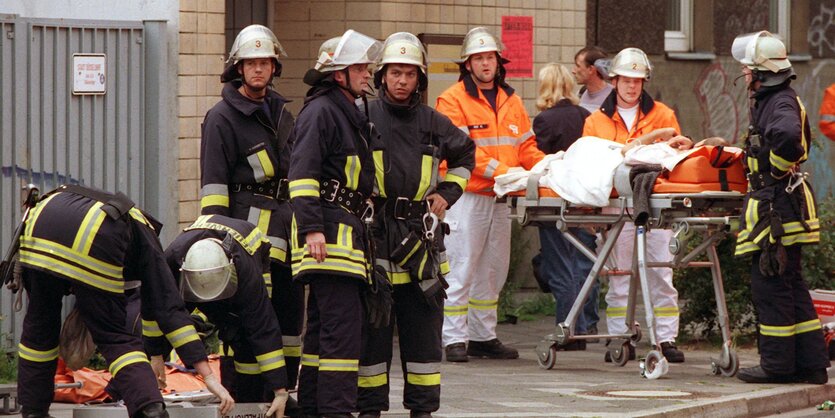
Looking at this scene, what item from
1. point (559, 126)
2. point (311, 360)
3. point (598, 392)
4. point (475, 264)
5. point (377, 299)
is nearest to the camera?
point (377, 299)

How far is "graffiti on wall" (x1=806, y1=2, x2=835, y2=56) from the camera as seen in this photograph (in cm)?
1955

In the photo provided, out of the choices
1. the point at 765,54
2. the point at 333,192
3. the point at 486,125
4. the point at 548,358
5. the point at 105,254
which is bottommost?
the point at 548,358

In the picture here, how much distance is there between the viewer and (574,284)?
12500 millimetres

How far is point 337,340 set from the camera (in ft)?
27.1

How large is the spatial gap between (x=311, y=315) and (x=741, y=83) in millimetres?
10749

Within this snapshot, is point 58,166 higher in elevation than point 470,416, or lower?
higher

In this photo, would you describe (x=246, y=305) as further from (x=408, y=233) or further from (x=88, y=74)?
(x=88, y=74)

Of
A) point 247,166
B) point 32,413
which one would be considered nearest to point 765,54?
point 247,166

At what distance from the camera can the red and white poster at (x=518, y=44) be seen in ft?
47.1

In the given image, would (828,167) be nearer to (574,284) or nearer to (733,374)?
(574,284)

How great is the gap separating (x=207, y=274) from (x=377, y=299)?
983mm

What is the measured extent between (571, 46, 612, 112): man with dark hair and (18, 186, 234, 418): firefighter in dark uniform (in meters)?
5.55

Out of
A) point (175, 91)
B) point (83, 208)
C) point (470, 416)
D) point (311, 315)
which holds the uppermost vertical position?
point (175, 91)

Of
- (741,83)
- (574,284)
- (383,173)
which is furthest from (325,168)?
(741,83)
